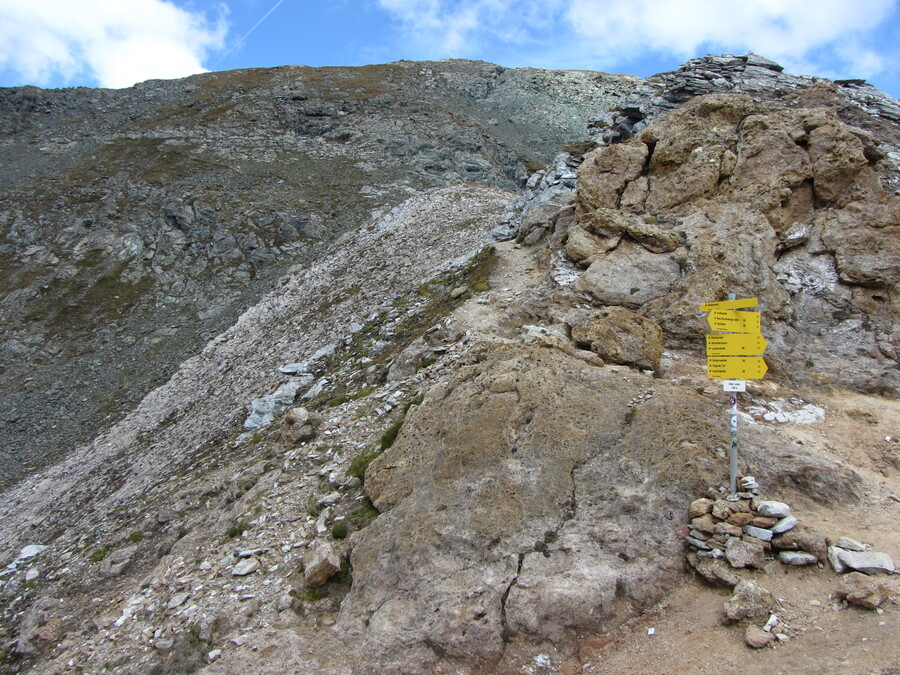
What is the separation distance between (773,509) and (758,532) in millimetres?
426

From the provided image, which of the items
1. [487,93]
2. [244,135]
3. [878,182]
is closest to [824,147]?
[878,182]

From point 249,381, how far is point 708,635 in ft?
60.7

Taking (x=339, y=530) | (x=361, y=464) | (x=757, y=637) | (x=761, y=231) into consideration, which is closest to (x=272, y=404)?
(x=361, y=464)

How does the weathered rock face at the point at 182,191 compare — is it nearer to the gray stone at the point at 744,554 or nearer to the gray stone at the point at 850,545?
the gray stone at the point at 744,554

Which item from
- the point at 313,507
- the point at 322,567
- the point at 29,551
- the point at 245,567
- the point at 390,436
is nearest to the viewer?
the point at 322,567

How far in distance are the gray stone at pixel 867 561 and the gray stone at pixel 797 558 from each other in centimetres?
32

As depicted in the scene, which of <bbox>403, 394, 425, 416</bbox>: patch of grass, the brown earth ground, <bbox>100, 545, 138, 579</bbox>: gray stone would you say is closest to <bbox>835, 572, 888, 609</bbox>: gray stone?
the brown earth ground

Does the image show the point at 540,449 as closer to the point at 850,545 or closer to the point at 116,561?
the point at 850,545

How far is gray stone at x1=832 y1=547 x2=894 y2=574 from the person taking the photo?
655cm

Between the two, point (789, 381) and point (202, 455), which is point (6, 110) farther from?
point (789, 381)

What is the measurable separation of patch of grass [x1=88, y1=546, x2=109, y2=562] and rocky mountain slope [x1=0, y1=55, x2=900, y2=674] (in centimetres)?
7

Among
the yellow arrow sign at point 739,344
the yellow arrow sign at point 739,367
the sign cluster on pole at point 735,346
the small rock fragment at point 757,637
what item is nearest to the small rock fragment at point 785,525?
the sign cluster on pole at point 735,346

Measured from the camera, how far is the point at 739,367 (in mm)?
8430

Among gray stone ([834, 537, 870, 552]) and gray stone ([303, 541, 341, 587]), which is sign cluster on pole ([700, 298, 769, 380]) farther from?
gray stone ([303, 541, 341, 587])
